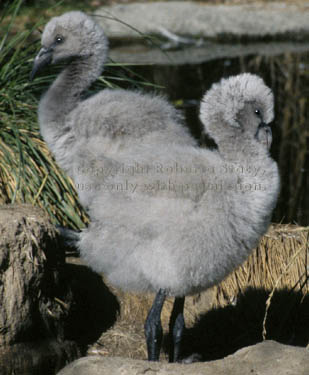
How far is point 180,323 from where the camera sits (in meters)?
3.89

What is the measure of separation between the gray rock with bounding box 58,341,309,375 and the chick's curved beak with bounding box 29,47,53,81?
2.13 meters

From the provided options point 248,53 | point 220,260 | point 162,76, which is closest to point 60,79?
point 220,260

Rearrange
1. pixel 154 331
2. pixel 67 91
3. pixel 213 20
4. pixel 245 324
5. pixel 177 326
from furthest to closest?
pixel 213 20 < pixel 245 324 < pixel 67 91 < pixel 177 326 < pixel 154 331

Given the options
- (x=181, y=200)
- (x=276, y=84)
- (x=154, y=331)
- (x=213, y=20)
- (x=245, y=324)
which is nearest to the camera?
(x=181, y=200)

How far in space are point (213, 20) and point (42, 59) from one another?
292 inches

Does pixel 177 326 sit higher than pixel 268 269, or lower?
lower

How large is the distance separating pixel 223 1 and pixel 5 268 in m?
9.86

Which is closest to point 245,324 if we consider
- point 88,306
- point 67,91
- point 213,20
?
point 88,306

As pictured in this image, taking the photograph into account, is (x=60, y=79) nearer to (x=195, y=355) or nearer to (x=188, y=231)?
(x=188, y=231)

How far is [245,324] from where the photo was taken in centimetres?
457

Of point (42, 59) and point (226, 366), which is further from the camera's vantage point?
point (42, 59)

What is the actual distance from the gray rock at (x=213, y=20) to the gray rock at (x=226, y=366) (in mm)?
8109

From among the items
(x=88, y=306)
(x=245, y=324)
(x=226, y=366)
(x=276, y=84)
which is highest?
(x=276, y=84)

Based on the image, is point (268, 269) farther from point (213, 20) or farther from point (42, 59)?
point (213, 20)
